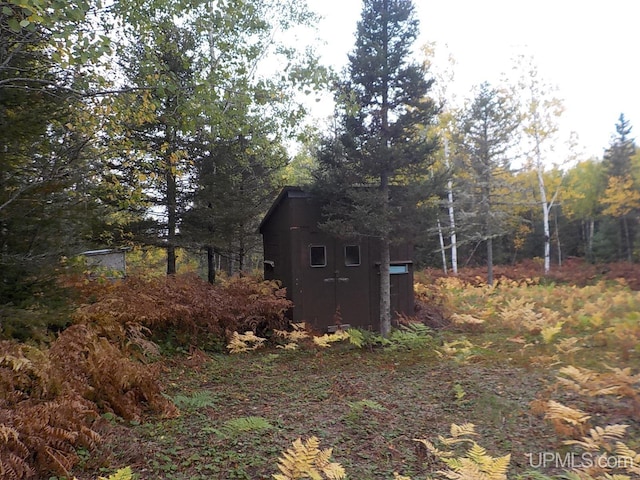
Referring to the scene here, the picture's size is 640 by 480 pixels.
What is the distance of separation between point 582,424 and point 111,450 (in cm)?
442

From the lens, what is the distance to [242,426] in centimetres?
425

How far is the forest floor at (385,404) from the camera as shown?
11.9ft

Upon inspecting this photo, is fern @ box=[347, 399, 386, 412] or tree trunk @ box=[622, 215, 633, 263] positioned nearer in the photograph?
fern @ box=[347, 399, 386, 412]

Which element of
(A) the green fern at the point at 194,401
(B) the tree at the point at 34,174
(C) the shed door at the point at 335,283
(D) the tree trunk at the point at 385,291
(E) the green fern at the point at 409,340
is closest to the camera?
(B) the tree at the point at 34,174

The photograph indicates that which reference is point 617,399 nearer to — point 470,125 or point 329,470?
point 329,470

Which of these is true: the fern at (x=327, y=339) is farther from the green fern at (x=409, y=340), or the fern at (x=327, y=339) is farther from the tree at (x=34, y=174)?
the tree at (x=34, y=174)

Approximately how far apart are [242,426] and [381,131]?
6378 millimetres

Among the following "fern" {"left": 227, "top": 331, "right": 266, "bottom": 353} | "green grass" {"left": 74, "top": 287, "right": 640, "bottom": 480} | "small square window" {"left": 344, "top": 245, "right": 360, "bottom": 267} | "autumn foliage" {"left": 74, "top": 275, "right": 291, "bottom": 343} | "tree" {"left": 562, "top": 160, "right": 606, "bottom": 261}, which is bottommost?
"green grass" {"left": 74, "top": 287, "right": 640, "bottom": 480}

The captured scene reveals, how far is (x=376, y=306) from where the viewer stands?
33.0 ft

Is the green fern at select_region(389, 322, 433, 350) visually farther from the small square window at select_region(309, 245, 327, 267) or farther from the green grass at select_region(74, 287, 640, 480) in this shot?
the small square window at select_region(309, 245, 327, 267)

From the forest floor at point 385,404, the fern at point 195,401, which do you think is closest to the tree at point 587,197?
the forest floor at point 385,404

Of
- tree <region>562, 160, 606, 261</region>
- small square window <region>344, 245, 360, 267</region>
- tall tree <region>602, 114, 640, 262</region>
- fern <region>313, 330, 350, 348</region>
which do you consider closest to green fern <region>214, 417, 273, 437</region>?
fern <region>313, 330, 350, 348</region>

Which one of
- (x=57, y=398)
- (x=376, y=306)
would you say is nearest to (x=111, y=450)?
(x=57, y=398)

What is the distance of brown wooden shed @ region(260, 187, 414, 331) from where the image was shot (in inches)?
366
